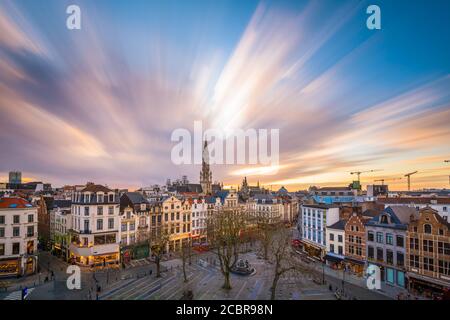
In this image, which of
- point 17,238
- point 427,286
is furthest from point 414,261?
point 17,238

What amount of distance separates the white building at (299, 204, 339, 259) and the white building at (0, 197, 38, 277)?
147 feet

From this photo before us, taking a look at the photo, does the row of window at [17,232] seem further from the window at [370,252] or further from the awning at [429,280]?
the awning at [429,280]

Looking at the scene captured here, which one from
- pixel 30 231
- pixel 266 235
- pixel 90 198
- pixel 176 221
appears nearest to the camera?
pixel 30 231

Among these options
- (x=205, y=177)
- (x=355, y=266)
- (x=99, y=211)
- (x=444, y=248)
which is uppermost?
(x=205, y=177)

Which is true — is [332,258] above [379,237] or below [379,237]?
below

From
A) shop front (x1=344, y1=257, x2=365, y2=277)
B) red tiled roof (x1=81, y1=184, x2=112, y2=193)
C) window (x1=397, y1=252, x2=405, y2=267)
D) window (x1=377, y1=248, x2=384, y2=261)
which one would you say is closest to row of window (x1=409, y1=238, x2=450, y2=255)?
window (x1=397, y1=252, x2=405, y2=267)

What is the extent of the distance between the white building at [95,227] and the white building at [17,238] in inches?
214

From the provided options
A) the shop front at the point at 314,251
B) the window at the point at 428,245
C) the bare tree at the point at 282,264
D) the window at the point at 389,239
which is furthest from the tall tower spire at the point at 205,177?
the window at the point at 428,245

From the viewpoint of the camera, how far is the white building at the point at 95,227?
38.1m

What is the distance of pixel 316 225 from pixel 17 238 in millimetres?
47103

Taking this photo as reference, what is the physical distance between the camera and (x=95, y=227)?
3891 cm

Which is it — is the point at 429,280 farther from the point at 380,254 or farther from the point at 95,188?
the point at 95,188
